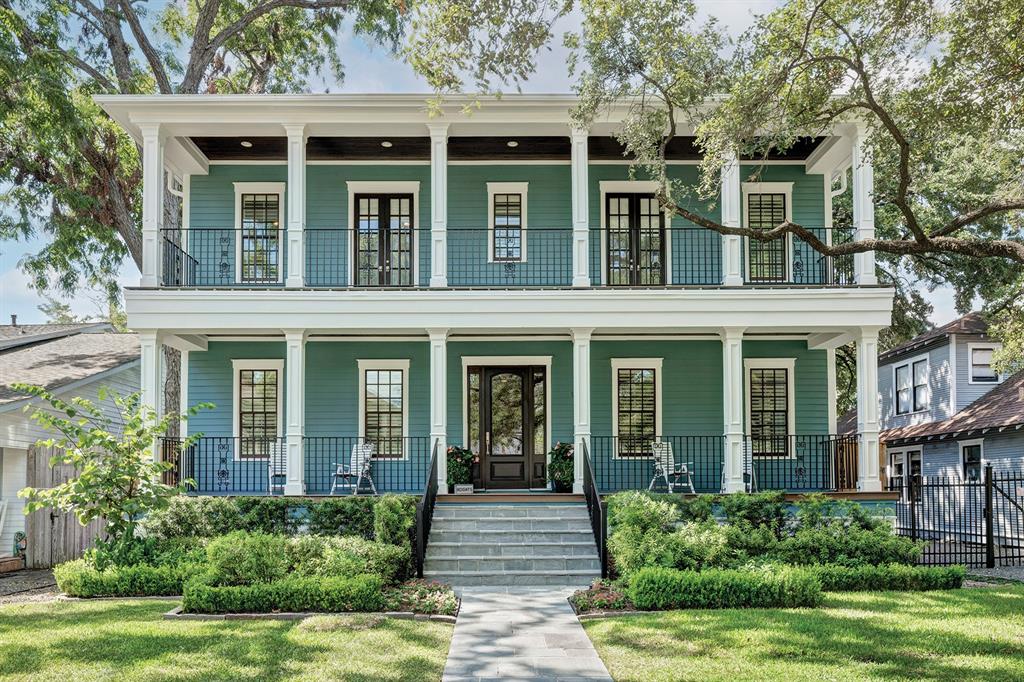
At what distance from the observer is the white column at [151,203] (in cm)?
1473

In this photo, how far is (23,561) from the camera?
14977 mm

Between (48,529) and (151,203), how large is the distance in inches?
233

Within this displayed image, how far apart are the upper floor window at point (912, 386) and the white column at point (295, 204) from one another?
18.1 metres

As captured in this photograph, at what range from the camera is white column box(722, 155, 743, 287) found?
1484 cm

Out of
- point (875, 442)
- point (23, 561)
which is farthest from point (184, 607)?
point (875, 442)

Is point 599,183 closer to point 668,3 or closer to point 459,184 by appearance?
point 459,184

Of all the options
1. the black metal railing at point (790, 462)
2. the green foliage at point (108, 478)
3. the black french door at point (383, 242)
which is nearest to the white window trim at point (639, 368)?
the black metal railing at point (790, 462)

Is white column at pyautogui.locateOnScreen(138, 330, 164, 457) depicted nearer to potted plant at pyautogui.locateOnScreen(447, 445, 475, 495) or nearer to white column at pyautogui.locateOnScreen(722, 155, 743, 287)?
potted plant at pyautogui.locateOnScreen(447, 445, 475, 495)

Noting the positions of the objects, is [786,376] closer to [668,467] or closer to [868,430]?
[868,430]

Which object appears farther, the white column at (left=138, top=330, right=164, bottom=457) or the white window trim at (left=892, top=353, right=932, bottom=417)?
the white window trim at (left=892, top=353, right=932, bottom=417)

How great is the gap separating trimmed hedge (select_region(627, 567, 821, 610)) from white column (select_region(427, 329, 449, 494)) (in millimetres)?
5322

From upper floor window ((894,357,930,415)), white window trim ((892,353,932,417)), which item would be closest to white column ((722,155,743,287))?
white window trim ((892,353,932,417))

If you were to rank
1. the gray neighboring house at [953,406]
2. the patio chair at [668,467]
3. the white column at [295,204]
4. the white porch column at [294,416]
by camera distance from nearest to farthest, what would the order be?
the white porch column at [294,416] → the white column at [295,204] → the patio chair at [668,467] → the gray neighboring house at [953,406]

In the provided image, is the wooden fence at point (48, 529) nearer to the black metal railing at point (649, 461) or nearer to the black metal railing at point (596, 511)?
the black metal railing at point (596, 511)
